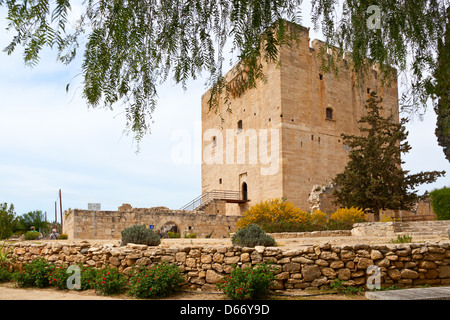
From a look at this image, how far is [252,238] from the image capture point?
766 cm

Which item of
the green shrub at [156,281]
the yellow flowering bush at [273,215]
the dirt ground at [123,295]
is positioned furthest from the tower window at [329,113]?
the green shrub at [156,281]

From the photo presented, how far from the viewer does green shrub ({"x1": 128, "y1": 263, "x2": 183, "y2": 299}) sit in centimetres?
659

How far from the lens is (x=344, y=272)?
6.69m

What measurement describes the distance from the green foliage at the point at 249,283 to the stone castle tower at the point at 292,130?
1485 cm


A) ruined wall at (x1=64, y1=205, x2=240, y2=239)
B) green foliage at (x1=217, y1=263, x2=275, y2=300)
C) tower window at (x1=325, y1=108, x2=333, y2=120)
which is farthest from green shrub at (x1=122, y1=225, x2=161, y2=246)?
tower window at (x1=325, y1=108, x2=333, y2=120)

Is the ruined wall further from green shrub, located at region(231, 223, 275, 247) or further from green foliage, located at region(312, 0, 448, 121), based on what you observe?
green foliage, located at region(312, 0, 448, 121)

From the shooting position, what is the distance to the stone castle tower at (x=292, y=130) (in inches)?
859

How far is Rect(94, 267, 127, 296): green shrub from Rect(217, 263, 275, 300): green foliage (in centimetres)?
196

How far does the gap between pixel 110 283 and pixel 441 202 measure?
14.4 metres

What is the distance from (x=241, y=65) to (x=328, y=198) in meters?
18.2

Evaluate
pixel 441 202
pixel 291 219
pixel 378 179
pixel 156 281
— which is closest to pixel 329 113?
pixel 378 179

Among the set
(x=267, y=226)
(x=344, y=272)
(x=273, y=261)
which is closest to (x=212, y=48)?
(x=273, y=261)
